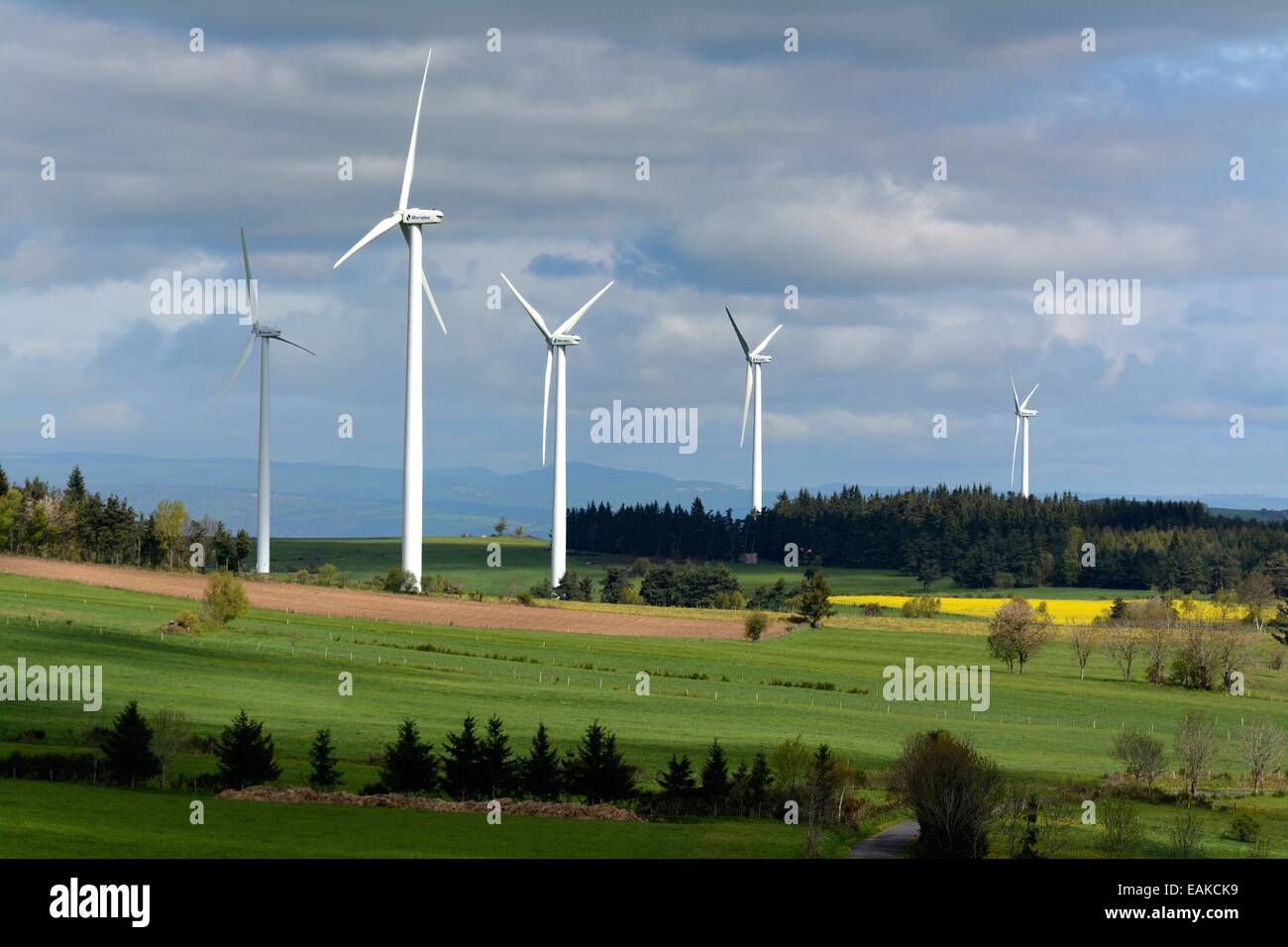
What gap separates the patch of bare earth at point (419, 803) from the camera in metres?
69.1

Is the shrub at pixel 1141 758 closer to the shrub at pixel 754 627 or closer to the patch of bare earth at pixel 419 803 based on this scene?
the patch of bare earth at pixel 419 803

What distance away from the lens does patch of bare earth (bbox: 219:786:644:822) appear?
6912cm

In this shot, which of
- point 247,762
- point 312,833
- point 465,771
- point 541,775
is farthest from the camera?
point 541,775

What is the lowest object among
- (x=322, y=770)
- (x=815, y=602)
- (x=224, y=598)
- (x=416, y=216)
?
(x=322, y=770)

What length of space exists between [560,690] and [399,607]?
4467 cm

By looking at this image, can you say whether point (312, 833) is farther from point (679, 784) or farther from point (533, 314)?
point (533, 314)

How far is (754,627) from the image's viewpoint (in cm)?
15588

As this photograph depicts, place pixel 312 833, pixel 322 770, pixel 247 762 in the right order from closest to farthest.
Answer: pixel 312 833 → pixel 247 762 → pixel 322 770

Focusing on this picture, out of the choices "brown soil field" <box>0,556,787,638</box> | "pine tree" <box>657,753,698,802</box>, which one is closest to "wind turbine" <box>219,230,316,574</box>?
"brown soil field" <box>0,556,787,638</box>

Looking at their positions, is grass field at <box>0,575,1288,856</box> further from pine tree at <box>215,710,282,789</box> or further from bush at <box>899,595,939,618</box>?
bush at <box>899,595,939,618</box>

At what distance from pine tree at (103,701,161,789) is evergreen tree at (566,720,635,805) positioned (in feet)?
63.6

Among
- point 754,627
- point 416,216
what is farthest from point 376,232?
point 754,627

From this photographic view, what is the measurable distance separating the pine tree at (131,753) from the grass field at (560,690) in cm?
199
